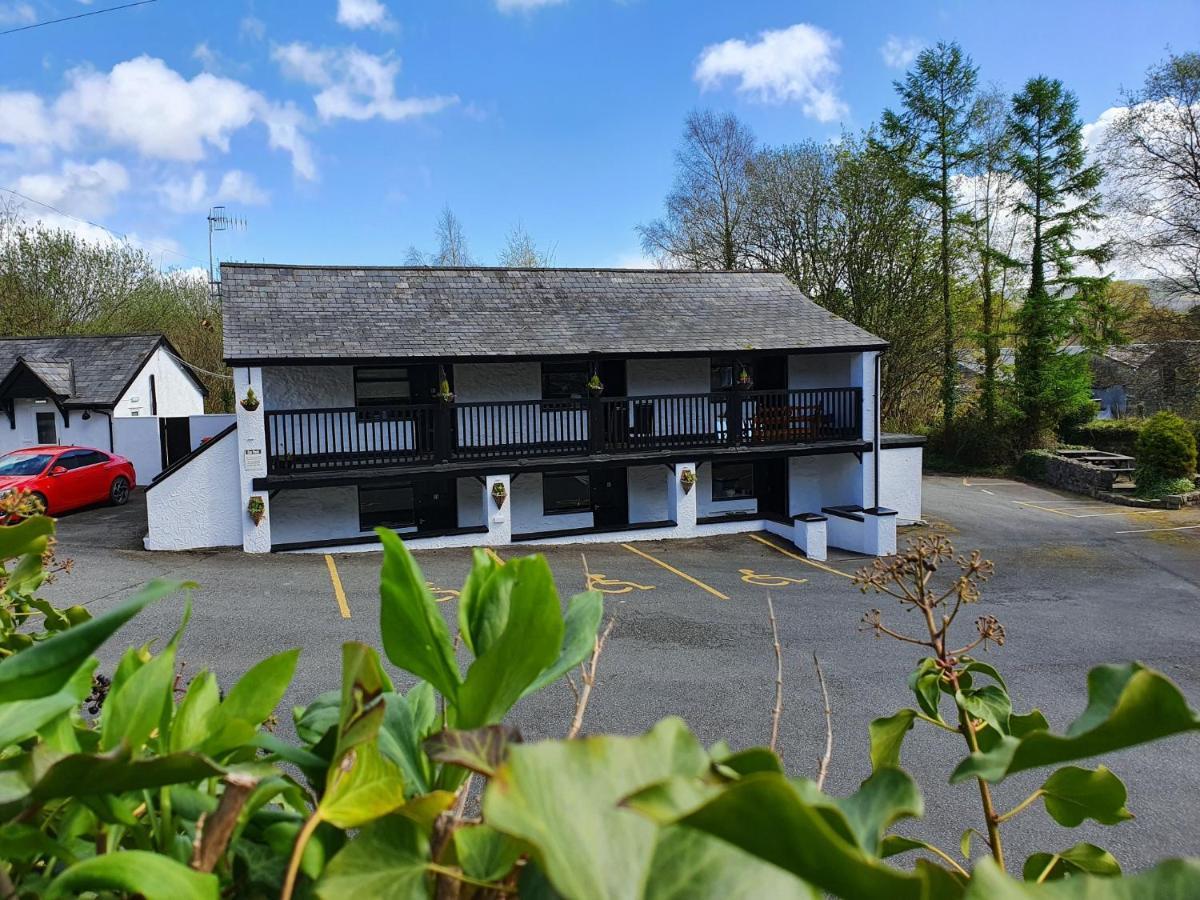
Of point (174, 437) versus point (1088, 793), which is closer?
point (1088, 793)

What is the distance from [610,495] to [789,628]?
8068mm

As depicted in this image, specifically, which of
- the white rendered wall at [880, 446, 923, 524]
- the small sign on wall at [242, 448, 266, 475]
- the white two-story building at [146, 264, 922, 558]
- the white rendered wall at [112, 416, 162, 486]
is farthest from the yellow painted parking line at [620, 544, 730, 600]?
the white rendered wall at [112, 416, 162, 486]

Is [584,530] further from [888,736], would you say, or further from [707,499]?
[888,736]

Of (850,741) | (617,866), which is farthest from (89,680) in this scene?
(850,741)

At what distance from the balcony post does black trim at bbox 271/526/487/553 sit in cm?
277

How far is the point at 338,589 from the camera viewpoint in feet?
38.6

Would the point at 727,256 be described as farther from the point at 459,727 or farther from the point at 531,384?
the point at 459,727

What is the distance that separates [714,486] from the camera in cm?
1803

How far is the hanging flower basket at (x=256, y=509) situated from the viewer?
45.4 feet

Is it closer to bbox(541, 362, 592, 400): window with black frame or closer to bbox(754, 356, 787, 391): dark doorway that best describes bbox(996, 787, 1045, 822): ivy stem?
bbox(541, 362, 592, 400): window with black frame

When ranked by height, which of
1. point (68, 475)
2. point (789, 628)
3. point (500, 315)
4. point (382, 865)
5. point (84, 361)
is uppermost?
point (500, 315)

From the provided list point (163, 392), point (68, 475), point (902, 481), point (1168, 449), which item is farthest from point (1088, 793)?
point (163, 392)

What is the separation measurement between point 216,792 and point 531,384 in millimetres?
15982

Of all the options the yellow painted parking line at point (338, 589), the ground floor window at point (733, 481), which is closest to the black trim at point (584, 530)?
the ground floor window at point (733, 481)
